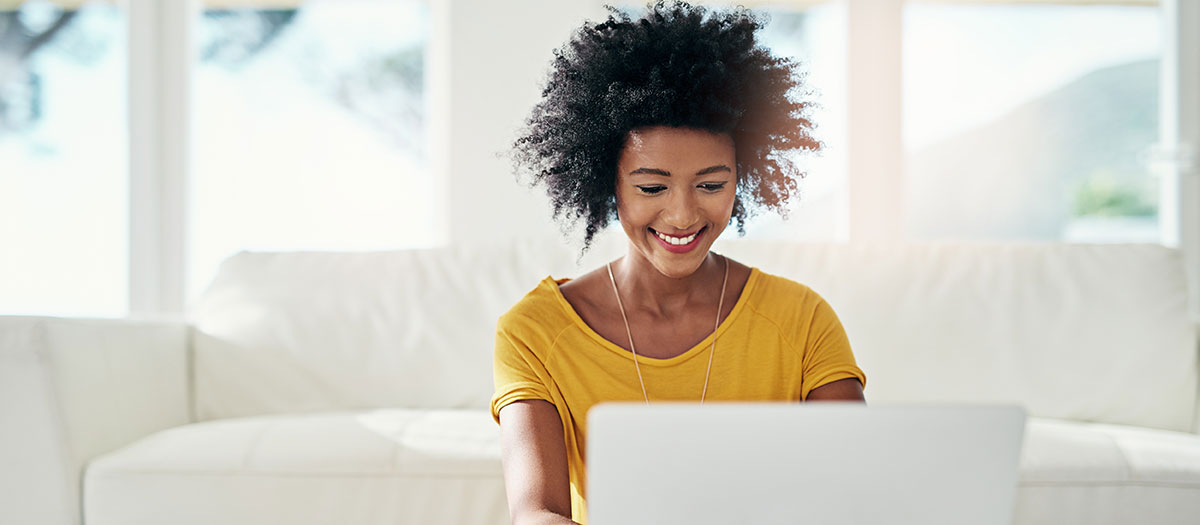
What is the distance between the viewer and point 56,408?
68.0 inches

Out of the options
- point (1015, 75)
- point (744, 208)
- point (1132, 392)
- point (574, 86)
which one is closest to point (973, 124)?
point (1015, 75)

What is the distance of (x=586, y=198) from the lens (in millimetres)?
1413

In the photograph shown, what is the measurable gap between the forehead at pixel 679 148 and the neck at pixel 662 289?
0.55ft

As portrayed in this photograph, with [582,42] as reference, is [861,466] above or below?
below

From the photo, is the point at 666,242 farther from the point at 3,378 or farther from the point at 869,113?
the point at 869,113

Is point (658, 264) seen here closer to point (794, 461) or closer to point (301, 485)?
point (794, 461)

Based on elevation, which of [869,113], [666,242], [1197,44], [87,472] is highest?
[1197,44]

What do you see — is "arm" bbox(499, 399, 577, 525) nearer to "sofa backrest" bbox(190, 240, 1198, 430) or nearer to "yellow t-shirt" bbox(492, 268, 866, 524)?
"yellow t-shirt" bbox(492, 268, 866, 524)

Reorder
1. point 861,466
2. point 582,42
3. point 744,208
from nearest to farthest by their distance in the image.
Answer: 1. point 861,466
2. point 582,42
3. point 744,208

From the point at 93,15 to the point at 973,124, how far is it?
116 inches

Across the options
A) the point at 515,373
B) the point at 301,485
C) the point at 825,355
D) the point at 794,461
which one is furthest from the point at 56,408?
the point at 794,461

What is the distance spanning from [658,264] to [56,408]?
1152 millimetres

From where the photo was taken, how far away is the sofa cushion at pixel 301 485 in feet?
5.78

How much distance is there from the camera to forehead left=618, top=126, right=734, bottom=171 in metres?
1.26
